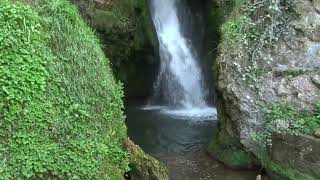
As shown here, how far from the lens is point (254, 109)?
7.15 m

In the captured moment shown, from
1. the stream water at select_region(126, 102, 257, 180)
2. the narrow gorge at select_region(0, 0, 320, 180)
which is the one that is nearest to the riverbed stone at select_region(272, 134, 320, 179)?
the narrow gorge at select_region(0, 0, 320, 180)

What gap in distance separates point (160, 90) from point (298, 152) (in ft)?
19.0

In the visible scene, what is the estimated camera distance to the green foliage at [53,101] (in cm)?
427

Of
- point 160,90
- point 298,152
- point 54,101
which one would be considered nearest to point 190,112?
point 160,90

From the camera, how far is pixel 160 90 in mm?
11812

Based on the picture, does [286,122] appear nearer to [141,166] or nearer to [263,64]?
[263,64]

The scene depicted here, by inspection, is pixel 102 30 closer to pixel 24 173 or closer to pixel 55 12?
pixel 55 12

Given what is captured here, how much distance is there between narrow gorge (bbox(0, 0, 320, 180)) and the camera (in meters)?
4.46

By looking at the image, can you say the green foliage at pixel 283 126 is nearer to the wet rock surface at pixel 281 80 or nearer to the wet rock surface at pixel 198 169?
the wet rock surface at pixel 281 80

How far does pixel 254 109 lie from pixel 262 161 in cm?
85

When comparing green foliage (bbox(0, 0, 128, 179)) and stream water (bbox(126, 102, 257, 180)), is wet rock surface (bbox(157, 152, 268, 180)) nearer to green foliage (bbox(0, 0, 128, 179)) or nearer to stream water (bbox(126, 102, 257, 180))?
stream water (bbox(126, 102, 257, 180))

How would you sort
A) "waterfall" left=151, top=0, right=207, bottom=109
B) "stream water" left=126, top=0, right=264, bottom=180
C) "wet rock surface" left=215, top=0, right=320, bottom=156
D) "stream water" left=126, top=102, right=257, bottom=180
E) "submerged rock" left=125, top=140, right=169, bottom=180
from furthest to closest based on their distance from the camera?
"waterfall" left=151, top=0, right=207, bottom=109 < "stream water" left=126, top=0, right=264, bottom=180 < "stream water" left=126, top=102, right=257, bottom=180 < "wet rock surface" left=215, top=0, right=320, bottom=156 < "submerged rock" left=125, top=140, right=169, bottom=180

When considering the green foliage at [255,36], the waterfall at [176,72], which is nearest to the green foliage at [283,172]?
the green foliage at [255,36]

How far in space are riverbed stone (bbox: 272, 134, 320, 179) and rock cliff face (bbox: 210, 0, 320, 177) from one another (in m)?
0.45
